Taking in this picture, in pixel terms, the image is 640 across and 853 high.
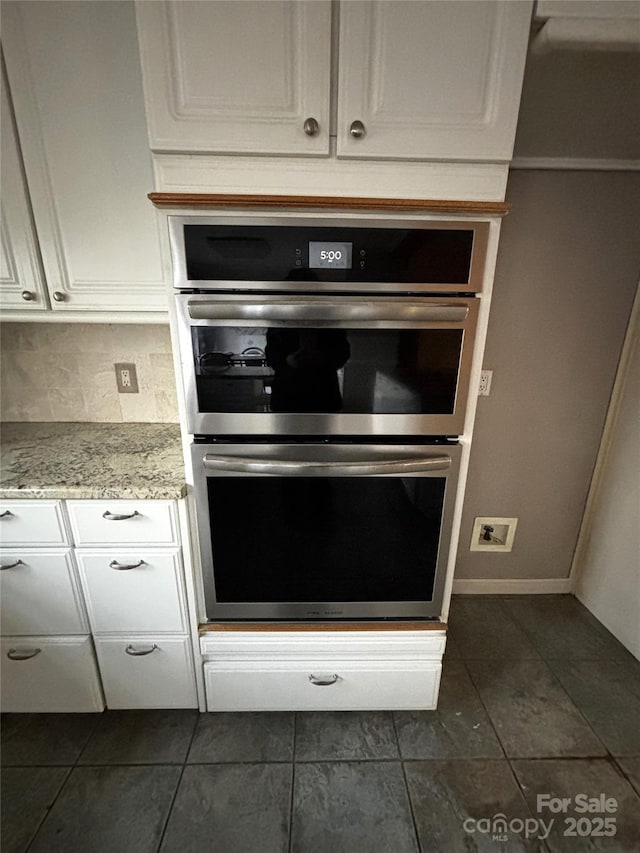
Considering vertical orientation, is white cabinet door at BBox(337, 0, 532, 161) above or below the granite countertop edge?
above

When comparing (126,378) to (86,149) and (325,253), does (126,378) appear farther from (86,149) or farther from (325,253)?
(325,253)

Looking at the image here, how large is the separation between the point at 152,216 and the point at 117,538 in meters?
1.03

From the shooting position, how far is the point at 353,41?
90 centimetres

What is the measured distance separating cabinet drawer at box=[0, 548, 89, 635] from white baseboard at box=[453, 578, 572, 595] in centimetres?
174

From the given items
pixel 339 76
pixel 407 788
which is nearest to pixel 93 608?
pixel 407 788

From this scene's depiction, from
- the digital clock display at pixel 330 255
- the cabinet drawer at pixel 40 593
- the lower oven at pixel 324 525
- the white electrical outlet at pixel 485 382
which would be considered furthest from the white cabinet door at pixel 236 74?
the cabinet drawer at pixel 40 593

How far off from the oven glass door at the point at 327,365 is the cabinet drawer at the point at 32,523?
54 centimetres

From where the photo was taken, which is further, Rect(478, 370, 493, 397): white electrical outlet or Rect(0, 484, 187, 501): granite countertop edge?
Rect(478, 370, 493, 397): white electrical outlet

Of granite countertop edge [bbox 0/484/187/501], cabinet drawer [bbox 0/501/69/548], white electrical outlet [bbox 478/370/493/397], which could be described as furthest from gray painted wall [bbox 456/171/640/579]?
cabinet drawer [bbox 0/501/69/548]

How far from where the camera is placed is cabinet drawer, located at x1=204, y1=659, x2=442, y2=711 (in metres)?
1.32

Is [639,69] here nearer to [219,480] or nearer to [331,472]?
[331,472]

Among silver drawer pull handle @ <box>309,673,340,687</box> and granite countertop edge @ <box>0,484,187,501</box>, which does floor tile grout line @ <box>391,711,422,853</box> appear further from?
granite countertop edge @ <box>0,484,187,501</box>

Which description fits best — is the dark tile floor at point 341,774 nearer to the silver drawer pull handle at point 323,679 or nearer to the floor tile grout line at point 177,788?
the floor tile grout line at point 177,788

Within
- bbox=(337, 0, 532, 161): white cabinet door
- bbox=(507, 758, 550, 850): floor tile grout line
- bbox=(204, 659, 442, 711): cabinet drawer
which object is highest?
bbox=(337, 0, 532, 161): white cabinet door
